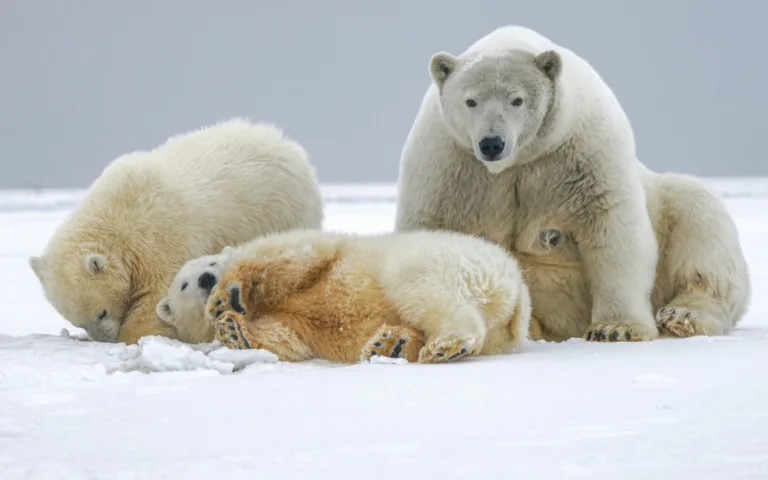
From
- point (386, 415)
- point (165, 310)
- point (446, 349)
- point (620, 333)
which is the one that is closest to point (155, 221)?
point (165, 310)

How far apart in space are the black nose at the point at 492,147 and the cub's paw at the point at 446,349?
1057mm

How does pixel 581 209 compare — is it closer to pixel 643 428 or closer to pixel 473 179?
pixel 473 179

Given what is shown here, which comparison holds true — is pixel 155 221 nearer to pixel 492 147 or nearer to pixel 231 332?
pixel 231 332

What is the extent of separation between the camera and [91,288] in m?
5.18

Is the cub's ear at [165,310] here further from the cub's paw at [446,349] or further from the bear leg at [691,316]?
the bear leg at [691,316]

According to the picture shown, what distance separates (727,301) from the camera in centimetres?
550

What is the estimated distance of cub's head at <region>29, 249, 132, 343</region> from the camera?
204 inches

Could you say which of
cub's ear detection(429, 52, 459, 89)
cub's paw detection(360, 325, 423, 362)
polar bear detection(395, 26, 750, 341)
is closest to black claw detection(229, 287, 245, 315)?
cub's paw detection(360, 325, 423, 362)

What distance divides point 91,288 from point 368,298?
1.61 meters

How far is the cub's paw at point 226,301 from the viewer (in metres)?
4.50

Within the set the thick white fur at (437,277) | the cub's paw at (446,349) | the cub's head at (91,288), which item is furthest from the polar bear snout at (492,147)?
the cub's head at (91,288)

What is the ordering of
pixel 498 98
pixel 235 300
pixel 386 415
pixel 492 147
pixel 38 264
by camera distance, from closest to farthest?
pixel 386 415
pixel 235 300
pixel 492 147
pixel 498 98
pixel 38 264

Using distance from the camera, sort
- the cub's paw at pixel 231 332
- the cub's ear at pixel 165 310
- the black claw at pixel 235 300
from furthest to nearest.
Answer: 1. the cub's ear at pixel 165 310
2. the black claw at pixel 235 300
3. the cub's paw at pixel 231 332

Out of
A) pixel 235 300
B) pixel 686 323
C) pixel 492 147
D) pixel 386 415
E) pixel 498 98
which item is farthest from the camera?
pixel 686 323
